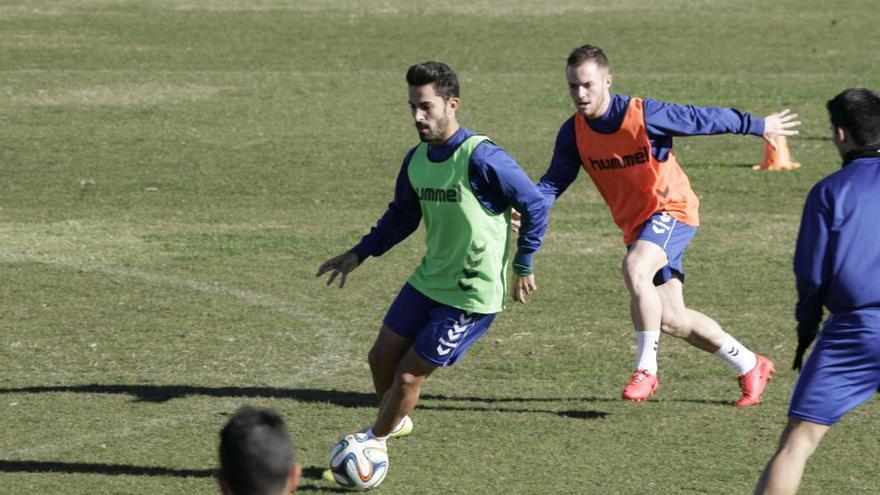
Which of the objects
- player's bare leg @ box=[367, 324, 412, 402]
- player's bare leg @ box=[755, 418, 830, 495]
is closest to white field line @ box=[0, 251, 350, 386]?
player's bare leg @ box=[367, 324, 412, 402]

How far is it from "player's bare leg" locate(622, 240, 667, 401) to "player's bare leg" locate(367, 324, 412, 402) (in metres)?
1.73

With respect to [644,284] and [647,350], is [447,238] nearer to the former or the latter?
[644,284]

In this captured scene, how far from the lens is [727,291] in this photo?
43.0ft

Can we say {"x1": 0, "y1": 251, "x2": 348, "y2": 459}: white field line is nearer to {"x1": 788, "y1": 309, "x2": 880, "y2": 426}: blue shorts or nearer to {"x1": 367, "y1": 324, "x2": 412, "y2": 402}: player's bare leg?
{"x1": 367, "y1": 324, "x2": 412, "y2": 402}: player's bare leg

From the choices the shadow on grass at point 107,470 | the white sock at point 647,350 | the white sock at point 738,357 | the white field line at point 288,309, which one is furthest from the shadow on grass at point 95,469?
the white sock at point 738,357

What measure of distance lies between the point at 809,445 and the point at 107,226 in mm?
10181

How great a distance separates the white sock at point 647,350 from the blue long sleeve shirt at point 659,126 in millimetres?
1017

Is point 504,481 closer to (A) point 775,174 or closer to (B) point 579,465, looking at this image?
(B) point 579,465

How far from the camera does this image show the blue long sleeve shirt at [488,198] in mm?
8266

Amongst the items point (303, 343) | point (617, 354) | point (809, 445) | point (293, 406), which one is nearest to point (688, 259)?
point (617, 354)

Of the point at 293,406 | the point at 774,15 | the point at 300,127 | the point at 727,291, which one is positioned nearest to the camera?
the point at 293,406

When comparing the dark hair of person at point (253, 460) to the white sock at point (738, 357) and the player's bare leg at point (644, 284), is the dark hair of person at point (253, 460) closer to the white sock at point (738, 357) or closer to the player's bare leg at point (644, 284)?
the player's bare leg at point (644, 284)

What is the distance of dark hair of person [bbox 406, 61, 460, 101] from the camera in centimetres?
820

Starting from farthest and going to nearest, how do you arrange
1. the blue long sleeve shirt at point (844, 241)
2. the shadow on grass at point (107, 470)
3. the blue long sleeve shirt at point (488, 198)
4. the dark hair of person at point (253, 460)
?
the shadow on grass at point (107, 470) < the blue long sleeve shirt at point (488, 198) < the blue long sleeve shirt at point (844, 241) < the dark hair of person at point (253, 460)
